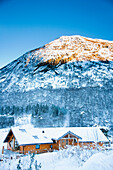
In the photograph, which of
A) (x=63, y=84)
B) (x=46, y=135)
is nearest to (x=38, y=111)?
(x=63, y=84)

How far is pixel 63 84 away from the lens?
86562mm

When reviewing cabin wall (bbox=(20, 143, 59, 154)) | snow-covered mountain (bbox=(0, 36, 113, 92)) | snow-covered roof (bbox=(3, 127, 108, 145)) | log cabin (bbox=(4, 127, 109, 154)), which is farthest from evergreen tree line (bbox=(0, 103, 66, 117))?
cabin wall (bbox=(20, 143, 59, 154))

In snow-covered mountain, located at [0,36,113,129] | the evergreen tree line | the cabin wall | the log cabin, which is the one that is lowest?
the cabin wall

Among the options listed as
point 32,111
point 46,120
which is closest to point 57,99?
point 32,111

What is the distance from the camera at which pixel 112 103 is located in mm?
62031

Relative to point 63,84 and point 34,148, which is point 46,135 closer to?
point 34,148

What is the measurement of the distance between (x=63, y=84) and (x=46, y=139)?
66.5m

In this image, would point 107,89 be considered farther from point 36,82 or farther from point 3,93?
point 3,93

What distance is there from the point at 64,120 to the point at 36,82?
46873 mm

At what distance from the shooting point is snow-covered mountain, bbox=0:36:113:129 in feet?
184

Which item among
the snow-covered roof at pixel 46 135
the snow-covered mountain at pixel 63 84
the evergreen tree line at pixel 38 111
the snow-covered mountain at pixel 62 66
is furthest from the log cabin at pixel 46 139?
the snow-covered mountain at pixel 62 66

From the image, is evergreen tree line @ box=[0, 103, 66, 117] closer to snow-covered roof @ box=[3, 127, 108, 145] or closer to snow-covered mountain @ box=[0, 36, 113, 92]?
snow-covered mountain @ box=[0, 36, 113, 92]

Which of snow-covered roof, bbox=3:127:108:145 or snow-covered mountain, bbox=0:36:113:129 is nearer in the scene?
snow-covered roof, bbox=3:127:108:145

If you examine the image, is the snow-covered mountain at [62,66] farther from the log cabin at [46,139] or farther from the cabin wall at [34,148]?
the cabin wall at [34,148]
